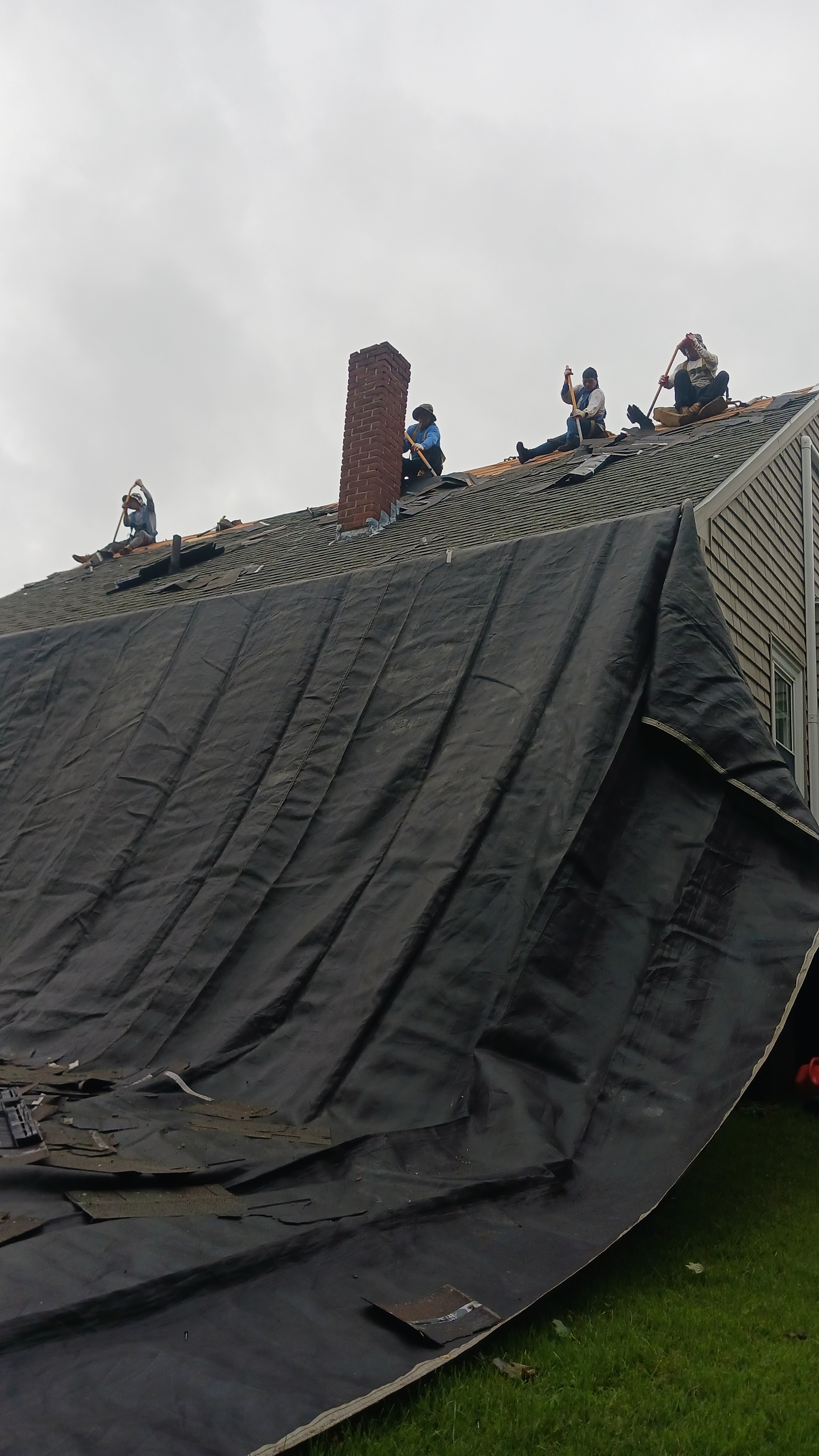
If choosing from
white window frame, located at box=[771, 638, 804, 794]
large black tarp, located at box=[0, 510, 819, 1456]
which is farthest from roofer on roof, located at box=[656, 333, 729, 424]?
large black tarp, located at box=[0, 510, 819, 1456]

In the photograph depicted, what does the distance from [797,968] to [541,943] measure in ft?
3.33

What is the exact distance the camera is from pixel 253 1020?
4.83m

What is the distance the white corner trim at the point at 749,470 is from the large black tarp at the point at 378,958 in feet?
2.97

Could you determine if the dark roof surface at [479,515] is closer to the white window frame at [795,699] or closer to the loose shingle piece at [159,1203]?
the white window frame at [795,699]

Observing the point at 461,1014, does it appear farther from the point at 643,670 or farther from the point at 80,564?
the point at 80,564

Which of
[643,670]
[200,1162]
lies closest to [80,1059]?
[200,1162]

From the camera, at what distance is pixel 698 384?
9609 millimetres

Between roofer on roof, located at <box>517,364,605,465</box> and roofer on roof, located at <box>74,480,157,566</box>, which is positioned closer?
roofer on roof, located at <box>517,364,605,465</box>

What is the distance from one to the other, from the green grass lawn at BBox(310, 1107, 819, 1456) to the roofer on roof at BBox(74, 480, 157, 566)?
11929 millimetres

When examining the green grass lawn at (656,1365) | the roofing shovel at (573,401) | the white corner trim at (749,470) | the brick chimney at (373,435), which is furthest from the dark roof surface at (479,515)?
the green grass lawn at (656,1365)

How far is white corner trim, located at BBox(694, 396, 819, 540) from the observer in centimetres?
652

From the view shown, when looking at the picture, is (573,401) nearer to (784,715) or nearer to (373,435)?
(373,435)

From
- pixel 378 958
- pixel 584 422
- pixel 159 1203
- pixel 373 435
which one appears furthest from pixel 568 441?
pixel 159 1203

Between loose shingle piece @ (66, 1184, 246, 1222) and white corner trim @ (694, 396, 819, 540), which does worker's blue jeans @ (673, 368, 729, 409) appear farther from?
loose shingle piece @ (66, 1184, 246, 1222)
